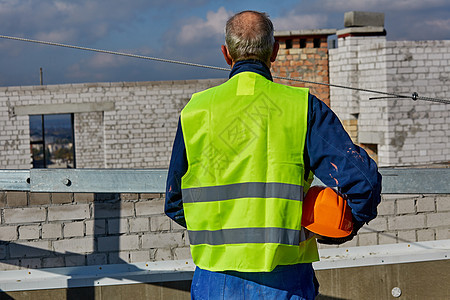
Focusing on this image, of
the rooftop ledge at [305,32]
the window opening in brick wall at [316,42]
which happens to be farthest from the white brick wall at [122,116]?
the window opening in brick wall at [316,42]

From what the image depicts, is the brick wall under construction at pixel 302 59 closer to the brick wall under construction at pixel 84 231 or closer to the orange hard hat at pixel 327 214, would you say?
the brick wall under construction at pixel 84 231

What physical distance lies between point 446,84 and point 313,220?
1198 centimetres

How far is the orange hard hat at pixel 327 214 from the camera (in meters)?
1.78

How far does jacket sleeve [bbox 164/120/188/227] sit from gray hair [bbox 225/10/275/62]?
306mm

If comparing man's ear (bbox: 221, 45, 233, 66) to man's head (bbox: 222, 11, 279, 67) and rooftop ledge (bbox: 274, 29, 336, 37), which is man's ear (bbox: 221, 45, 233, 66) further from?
rooftop ledge (bbox: 274, 29, 336, 37)

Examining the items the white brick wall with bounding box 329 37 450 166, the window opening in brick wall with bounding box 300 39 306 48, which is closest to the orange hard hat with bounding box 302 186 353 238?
the white brick wall with bounding box 329 37 450 166

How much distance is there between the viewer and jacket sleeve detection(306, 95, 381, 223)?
1.69 meters

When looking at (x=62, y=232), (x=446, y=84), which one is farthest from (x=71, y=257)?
(x=446, y=84)

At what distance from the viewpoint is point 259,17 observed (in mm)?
1807

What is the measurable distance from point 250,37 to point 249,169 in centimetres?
42

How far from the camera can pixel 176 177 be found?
6.23ft

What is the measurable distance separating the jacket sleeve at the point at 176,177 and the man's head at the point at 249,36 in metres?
0.31

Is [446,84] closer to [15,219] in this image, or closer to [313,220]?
[15,219]

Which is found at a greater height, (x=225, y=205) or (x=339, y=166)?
(x=339, y=166)
